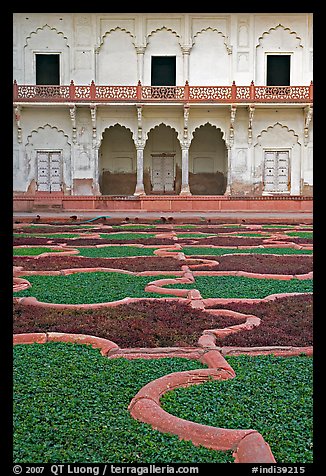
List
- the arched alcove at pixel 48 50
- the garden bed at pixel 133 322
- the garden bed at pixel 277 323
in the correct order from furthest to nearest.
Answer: the arched alcove at pixel 48 50 < the garden bed at pixel 133 322 < the garden bed at pixel 277 323

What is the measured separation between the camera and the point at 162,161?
23.3m

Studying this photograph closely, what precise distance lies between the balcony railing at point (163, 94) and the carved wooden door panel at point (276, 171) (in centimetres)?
222

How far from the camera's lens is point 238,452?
176 centimetres

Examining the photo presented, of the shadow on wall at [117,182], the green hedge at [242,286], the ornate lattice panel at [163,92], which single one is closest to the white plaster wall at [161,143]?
the shadow on wall at [117,182]

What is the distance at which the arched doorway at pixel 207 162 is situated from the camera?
915 inches

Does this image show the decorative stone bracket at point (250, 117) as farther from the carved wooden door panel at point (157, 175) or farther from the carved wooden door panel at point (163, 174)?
the carved wooden door panel at point (157, 175)

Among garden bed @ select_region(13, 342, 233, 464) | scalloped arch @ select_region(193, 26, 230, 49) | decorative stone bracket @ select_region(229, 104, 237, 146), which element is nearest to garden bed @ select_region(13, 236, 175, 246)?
garden bed @ select_region(13, 342, 233, 464)

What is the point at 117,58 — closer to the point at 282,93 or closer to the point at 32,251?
the point at 282,93

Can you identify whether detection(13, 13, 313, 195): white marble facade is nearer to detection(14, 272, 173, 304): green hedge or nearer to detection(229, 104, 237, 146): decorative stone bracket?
detection(229, 104, 237, 146): decorative stone bracket

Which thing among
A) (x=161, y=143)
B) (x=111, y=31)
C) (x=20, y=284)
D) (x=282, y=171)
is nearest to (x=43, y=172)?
(x=161, y=143)

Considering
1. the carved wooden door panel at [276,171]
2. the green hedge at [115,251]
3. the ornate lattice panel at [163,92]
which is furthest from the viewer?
the carved wooden door panel at [276,171]

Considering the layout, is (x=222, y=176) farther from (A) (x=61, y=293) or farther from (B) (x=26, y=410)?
(B) (x=26, y=410)

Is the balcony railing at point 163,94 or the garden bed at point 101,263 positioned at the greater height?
the balcony railing at point 163,94
